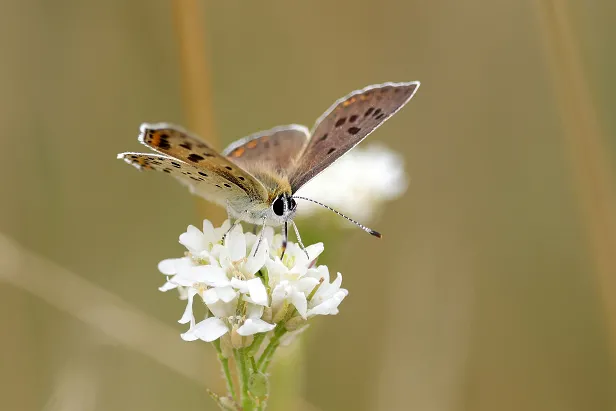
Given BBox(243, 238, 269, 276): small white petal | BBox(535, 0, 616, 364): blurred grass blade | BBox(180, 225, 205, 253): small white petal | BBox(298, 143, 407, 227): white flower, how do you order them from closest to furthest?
BBox(243, 238, 269, 276): small white petal → BBox(180, 225, 205, 253): small white petal → BBox(535, 0, 616, 364): blurred grass blade → BBox(298, 143, 407, 227): white flower

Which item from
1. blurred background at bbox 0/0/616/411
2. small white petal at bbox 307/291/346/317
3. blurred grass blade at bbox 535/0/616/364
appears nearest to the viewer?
small white petal at bbox 307/291/346/317

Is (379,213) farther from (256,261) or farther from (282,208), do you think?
(256,261)

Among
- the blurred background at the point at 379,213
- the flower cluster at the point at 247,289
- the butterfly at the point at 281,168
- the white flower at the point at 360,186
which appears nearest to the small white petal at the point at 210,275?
the flower cluster at the point at 247,289

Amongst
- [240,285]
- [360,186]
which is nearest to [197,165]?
[240,285]

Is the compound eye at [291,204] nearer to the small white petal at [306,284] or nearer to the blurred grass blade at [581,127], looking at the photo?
the small white petal at [306,284]

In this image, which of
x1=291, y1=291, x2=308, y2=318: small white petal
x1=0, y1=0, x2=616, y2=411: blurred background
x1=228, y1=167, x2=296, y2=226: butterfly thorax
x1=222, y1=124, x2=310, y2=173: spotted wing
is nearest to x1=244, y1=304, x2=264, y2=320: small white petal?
x1=291, y1=291, x2=308, y2=318: small white petal

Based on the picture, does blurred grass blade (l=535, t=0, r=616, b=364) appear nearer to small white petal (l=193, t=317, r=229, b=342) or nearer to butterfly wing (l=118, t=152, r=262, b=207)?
butterfly wing (l=118, t=152, r=262, b=207)

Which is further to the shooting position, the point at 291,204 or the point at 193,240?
the point at 291,204
